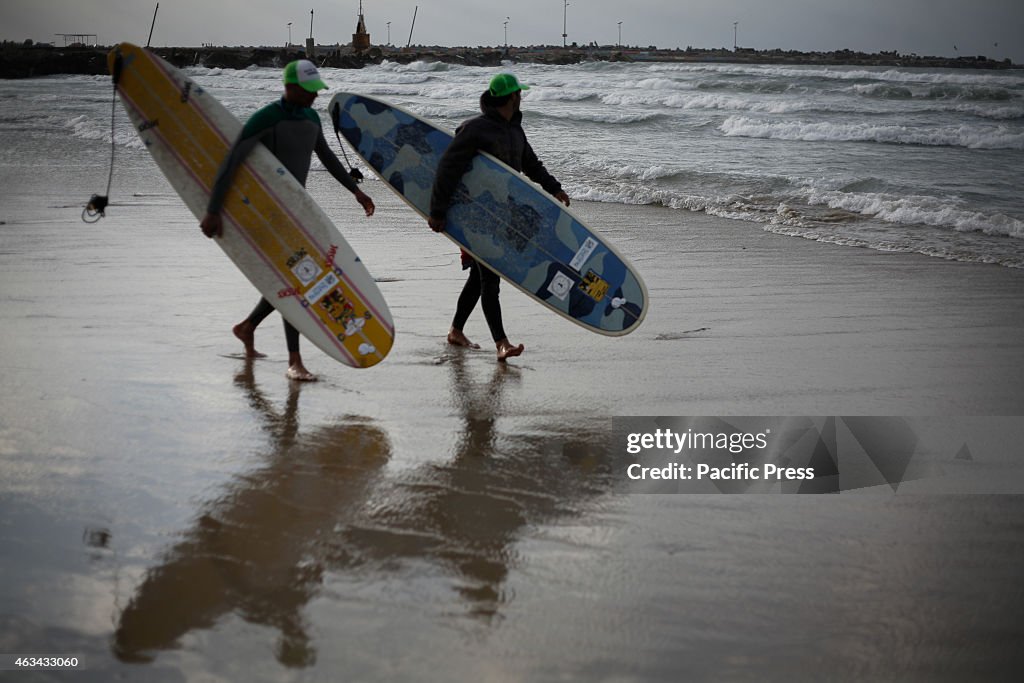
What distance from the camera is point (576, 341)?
17.6ft

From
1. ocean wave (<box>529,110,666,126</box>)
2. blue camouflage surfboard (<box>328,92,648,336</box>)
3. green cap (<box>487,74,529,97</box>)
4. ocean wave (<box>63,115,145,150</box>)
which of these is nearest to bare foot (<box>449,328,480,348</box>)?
blue camouflage surfboard (<box>328,92,648,336</box>)

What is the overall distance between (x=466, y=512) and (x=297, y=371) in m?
1.72

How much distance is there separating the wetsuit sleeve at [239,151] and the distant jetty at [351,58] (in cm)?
6754

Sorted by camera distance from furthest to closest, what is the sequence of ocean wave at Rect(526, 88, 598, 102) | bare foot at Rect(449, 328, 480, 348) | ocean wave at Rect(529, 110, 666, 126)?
ocean wave at Rect(526, 88, 598, 102) < ocean wave at Rect(529, 110, 666, 126) < bare foot at Rect(449, 328, 480, 348)

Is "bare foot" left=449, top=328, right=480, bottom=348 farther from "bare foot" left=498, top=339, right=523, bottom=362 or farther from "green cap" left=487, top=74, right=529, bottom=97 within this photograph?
"green cap" left=487, top=74, right=529, bottom=97

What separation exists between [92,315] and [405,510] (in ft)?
10.5

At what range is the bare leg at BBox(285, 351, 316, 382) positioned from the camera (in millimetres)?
4539

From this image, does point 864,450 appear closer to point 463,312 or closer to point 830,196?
point 463,312

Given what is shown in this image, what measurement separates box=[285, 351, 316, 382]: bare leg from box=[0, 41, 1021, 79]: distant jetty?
223ft

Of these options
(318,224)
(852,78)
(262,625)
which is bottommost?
(262,625)

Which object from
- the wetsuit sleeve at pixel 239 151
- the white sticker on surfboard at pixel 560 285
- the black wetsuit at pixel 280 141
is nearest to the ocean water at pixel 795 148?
the white sticker on surfboard at pixel 560 285

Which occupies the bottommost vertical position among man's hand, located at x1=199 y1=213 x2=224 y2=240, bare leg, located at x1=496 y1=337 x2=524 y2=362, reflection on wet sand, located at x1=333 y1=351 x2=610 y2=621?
reflection on wet sand, located at x1=333 y1=351 x2=610 y2=621

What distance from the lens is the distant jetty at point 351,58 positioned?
67875mm

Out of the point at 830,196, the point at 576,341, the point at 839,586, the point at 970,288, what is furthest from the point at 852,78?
the point at 839,586
